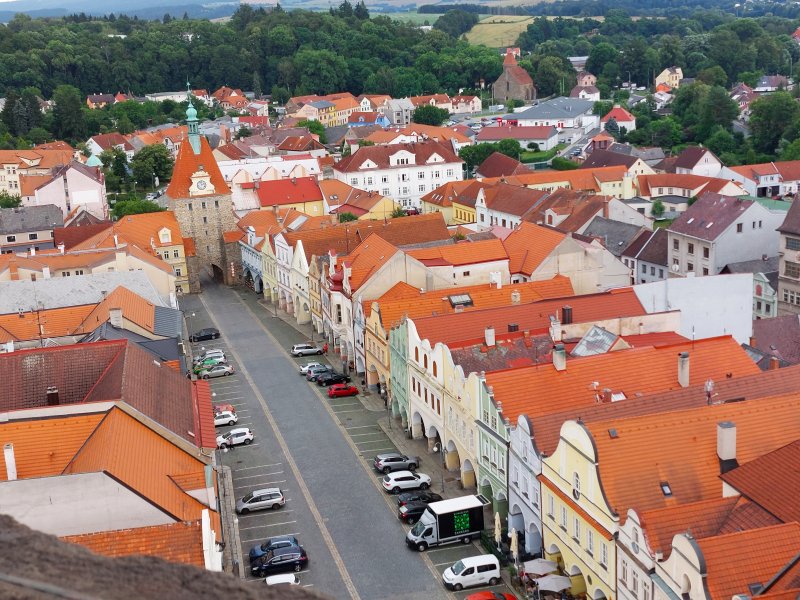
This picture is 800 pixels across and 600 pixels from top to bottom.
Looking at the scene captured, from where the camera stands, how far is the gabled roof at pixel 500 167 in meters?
100

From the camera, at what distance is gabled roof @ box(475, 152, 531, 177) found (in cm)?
10050

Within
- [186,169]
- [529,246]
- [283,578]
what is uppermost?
[186,169]

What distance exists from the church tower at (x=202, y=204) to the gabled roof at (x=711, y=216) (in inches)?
1275

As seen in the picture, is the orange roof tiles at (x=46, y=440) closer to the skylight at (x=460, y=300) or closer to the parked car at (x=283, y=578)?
the parked car at (x=283, y=578)

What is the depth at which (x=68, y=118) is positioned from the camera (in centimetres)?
13975

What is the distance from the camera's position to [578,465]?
86.1 ft

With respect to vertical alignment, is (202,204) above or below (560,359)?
below

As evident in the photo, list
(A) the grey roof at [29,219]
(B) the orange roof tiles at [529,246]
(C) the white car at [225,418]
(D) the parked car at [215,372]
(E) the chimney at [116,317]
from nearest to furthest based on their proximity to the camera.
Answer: (E) the chimney at [116,317]
(C) the white car at [225,418]
(D) the parked car at [215,372]
(B) the orange roof tiles at [529,246]
(A) the grey roof at [29,219]

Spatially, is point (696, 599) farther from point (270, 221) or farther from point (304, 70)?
point (304, 70)

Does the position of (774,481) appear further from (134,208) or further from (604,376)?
(134,208)

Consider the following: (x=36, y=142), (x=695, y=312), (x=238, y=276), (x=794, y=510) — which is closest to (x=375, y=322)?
(x=695, y=312)

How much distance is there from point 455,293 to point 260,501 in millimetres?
15190

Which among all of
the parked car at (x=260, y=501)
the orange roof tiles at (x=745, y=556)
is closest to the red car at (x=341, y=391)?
the parked car at (x=260, y=501)


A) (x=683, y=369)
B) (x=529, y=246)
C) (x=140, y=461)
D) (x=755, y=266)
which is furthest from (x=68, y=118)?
(x=140, y=461)
